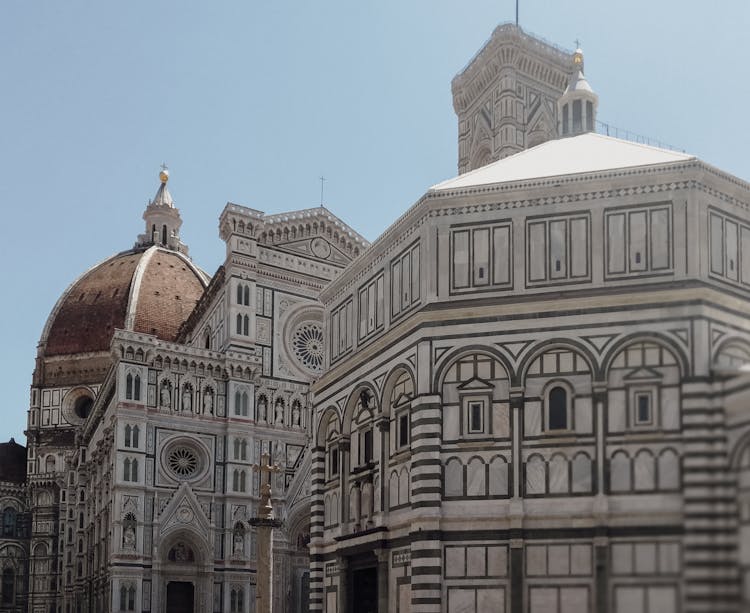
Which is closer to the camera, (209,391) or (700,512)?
(700,512)

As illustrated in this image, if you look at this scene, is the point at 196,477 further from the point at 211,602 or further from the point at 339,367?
the point at 339,367

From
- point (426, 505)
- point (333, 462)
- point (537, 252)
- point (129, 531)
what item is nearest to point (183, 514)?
point (129, 531)

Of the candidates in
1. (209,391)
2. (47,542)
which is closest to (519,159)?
(209,391)

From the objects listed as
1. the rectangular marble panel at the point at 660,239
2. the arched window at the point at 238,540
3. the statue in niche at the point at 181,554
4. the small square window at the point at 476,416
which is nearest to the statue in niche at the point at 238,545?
the arched window at the point at 238,540

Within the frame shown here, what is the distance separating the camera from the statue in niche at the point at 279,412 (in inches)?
2308

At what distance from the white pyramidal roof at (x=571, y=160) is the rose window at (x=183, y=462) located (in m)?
30.3

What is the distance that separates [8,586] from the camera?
267 ft

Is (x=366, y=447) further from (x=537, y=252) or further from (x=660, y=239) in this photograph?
(x=660, y=239)

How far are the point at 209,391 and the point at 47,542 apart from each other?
3275 centimetres

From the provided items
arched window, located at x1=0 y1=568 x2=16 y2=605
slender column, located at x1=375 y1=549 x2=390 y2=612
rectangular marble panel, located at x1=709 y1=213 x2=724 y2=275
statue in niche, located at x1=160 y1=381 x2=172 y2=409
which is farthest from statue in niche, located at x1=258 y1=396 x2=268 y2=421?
rectangular marble panel, located at x1=709 y1=213 x2=724 y2=275

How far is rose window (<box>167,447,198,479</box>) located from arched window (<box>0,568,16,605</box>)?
111ft

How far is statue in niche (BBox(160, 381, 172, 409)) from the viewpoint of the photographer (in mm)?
54969

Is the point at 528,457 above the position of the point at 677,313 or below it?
below

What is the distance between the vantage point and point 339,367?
32.3m
